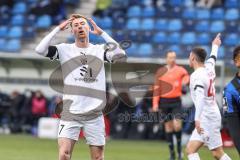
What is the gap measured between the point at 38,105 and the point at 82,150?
5840mm

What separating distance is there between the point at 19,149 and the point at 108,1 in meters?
9.66

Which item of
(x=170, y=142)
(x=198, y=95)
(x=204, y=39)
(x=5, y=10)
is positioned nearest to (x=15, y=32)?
(x=5, y=10)

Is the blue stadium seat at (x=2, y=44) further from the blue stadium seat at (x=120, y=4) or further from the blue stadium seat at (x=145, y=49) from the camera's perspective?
the blue stadium seat at (x=145, y=49)

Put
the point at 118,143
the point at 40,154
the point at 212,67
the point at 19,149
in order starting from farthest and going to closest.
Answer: the point at 118,143 < the point at 19,149 < the point at 40,154 < the point at 212,67

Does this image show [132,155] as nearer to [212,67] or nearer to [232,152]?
[232,152]

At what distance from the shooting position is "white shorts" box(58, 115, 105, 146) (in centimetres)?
872

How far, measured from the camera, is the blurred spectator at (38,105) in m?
21.2

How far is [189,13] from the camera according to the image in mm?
21812

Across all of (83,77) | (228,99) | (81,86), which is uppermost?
(83,77)

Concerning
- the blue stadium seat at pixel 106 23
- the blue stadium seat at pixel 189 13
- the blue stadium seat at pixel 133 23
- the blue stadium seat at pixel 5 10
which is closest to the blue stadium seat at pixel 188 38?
the blue stadium seat at pixel 189 13

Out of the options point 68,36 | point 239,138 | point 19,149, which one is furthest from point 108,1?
point 239,138

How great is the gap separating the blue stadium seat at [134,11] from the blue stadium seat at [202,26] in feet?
7.96

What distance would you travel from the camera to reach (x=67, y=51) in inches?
350

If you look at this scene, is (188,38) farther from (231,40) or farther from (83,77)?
(83,77)
